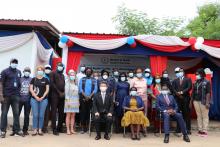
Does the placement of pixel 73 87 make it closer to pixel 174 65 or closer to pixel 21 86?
pixel 21 86

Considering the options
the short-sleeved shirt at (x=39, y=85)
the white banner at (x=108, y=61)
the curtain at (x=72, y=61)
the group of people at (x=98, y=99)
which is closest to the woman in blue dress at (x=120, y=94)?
the group of people at (x=98, y=99)

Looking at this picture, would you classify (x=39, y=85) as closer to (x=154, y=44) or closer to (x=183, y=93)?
(x=154, y=44)

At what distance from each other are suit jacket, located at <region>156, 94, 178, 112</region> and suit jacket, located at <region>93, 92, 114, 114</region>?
119 centimetres

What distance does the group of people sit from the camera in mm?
8617

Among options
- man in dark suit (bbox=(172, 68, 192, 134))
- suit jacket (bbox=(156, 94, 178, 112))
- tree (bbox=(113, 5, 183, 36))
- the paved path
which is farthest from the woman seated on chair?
tree (bbox=(113, 5, 183, 36))

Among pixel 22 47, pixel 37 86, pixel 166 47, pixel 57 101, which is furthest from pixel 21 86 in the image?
pixel 166 47

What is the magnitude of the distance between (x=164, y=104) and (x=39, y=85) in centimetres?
314

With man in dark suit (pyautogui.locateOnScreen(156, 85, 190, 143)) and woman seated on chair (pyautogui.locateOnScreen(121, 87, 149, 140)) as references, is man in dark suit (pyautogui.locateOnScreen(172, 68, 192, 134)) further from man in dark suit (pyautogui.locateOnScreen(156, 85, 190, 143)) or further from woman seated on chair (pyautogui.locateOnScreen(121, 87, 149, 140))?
woman seated on chair (pyautogui.locateOnScreen(121, 87, 149, 140))

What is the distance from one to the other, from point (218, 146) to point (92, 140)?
9.46ft

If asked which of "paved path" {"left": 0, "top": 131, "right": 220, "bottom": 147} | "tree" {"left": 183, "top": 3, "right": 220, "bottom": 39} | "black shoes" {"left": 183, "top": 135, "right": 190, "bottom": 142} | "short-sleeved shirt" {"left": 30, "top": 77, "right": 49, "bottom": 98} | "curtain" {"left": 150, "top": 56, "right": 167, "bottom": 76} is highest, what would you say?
"tree" {"left": 183, "top": 3, "right": 220, "bottom": 39}

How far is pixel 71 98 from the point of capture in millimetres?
9117

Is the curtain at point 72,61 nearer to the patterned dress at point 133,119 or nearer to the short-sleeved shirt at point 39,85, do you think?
the short-sleeved shirt at point 39,85

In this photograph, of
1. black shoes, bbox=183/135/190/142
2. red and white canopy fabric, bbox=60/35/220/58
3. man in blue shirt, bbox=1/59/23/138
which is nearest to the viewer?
man in blue shirt, bbox=1/59/23/138

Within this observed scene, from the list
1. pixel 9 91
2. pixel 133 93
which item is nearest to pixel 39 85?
pixel 9 91
